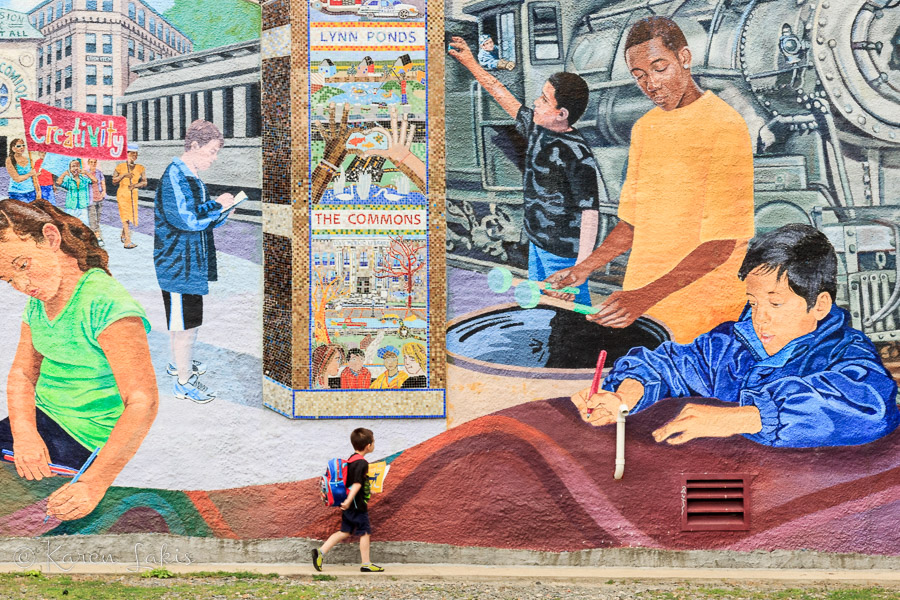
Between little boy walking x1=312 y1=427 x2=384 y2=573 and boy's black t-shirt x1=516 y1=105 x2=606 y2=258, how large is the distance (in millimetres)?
2109

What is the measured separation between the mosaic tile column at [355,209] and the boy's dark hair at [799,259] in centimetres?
253

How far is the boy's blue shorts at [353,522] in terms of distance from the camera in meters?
7.98

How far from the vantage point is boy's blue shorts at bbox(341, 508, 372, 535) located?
7977mm

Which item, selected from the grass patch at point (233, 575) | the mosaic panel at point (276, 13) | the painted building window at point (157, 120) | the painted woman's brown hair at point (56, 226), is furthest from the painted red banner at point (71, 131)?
the grass patch at point (233, 575)

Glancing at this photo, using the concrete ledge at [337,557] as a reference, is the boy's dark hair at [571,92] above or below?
above

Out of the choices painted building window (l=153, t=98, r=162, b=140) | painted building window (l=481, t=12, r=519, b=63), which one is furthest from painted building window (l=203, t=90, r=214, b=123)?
painted building window (l=481, t=12, r=519, b=63)

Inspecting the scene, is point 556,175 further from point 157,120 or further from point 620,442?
point 157,120

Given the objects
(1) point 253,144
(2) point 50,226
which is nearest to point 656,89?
(1) point 253,144

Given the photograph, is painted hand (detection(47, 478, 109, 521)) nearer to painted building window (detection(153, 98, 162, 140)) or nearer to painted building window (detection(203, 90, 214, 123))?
painted building window (detection(153, 98, 162, 140))

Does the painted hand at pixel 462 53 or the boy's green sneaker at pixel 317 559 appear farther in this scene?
the painted hand at pixel 462 53

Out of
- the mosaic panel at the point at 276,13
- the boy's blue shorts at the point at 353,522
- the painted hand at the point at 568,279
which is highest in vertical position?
the mosaic panel at the point at 276,13

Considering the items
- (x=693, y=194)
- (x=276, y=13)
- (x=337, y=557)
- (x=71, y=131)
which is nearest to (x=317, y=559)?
(x=337, y=557)

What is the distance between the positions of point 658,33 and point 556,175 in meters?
1.37

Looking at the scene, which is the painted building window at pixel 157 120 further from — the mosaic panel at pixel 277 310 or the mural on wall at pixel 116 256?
the mosaic panel at pixel 277 310
